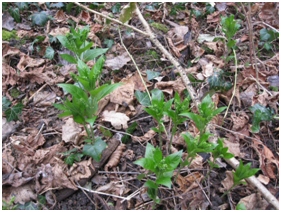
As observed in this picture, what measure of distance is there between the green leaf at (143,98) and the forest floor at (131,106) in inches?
3.2

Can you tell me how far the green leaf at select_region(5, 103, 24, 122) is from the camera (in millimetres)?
2234

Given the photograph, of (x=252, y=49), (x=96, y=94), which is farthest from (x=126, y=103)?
(x=252, y=49)

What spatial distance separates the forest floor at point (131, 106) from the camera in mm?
1908

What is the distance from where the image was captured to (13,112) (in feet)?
7.37

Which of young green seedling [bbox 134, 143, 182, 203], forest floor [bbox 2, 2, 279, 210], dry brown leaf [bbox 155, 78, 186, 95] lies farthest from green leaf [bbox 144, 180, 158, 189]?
dry brown leaf [bbox 155, 78, 186, 95]

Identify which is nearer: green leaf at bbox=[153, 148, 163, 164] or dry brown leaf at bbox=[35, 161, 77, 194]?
green leaf at bbox=[153, 148, 163, 164]

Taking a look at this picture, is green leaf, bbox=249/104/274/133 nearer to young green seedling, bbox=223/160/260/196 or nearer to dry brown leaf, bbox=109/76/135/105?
young green seedling, bbox=223/160/260/196

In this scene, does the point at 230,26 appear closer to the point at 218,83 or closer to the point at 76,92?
the point at 218,83

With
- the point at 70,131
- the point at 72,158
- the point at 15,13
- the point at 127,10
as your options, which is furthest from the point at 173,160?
the point at 15,13

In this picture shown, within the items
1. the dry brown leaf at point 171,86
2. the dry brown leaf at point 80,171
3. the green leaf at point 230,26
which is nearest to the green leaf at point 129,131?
the dry brown leaf at point 80,171

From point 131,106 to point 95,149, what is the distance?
0.49 meters

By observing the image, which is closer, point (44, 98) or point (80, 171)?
point (80, 171)

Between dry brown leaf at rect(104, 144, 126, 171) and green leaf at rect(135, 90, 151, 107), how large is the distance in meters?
0.35

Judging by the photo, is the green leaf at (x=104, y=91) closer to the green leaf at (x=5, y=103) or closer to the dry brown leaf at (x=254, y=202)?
the green leaf at (x=5, y=103)
